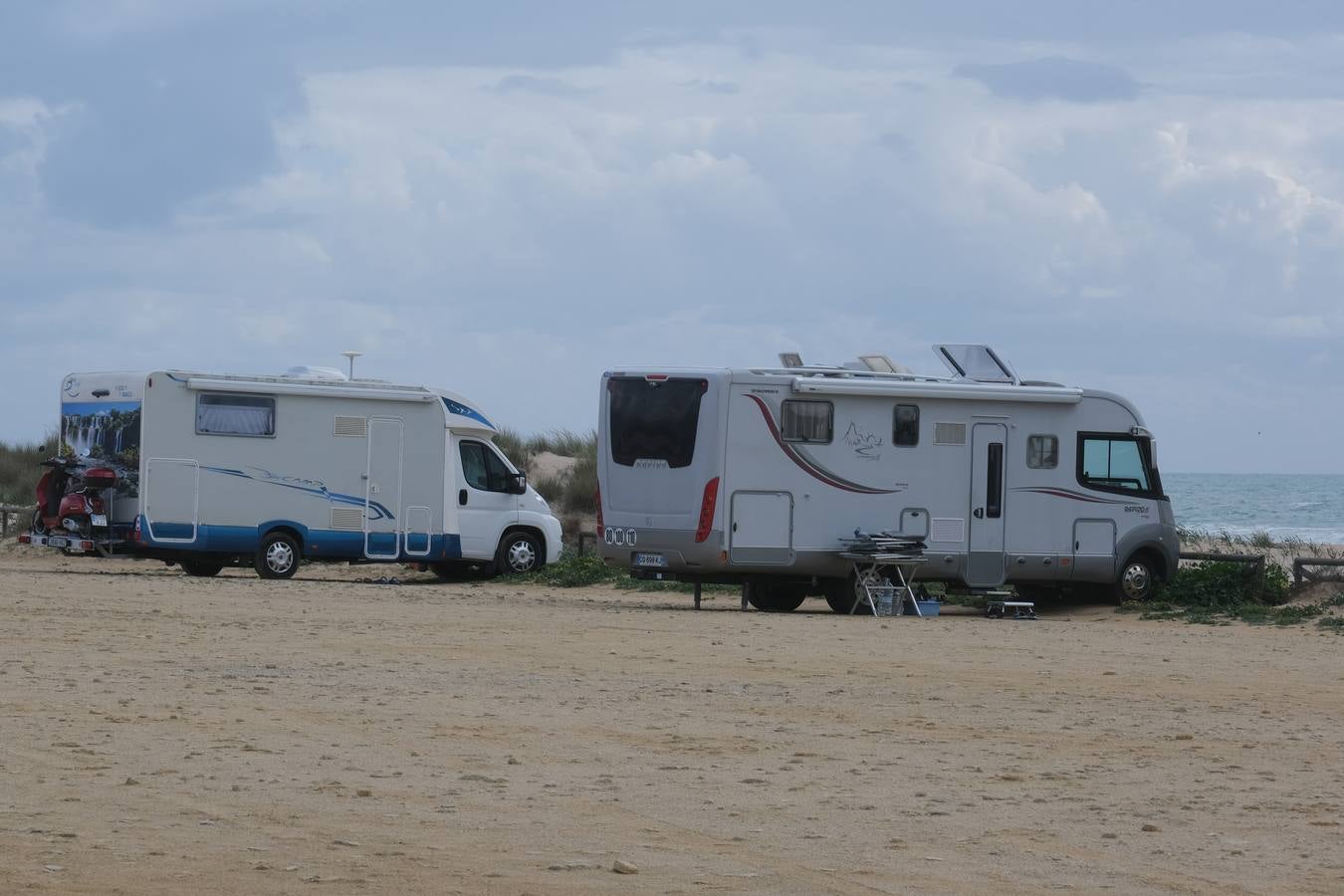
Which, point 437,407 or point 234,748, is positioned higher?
point 437,407

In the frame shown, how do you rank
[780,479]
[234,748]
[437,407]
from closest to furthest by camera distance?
[234,748] → [780,479] → [437,407]

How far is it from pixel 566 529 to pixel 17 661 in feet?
61.2

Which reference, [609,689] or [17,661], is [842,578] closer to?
[609,689]

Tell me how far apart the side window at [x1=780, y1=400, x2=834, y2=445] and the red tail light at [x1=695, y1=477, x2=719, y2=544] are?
3.24ft

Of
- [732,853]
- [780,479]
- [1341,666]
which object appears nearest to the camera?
[732,853]

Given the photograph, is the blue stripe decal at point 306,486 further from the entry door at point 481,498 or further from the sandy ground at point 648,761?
the sandy ground at point 648,761

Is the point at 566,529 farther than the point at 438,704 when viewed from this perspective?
Yes

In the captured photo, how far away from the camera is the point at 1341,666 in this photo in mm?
14922

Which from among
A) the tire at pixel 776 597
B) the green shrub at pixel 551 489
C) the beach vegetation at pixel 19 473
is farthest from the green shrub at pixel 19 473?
the tire at pixel 776 597

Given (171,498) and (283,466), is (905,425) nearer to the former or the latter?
(283,466)

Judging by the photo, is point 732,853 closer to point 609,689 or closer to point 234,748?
point 234,748

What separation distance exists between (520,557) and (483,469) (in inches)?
Answer: 58.9

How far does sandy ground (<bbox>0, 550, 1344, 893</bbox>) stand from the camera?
22.8 ft

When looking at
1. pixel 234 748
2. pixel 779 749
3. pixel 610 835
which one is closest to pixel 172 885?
pixel 610 835
